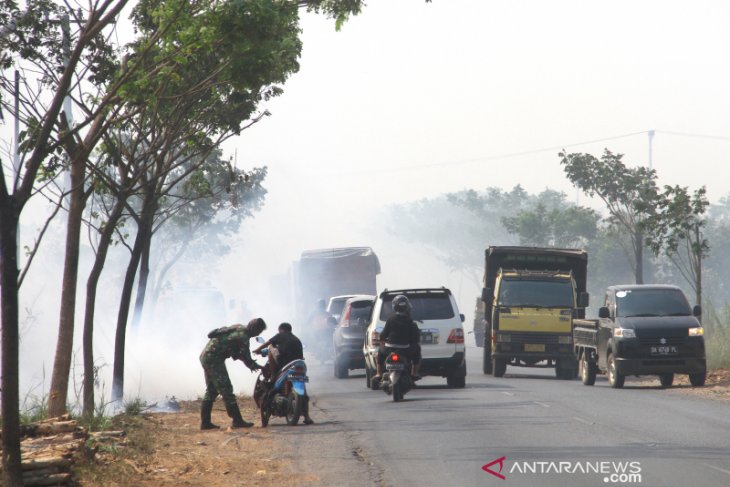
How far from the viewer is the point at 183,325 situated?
156 ft

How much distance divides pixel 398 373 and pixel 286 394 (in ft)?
12.6

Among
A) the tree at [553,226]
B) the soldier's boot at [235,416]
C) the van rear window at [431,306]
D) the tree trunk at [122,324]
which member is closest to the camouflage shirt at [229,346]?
the soldier's boot at [235,416]

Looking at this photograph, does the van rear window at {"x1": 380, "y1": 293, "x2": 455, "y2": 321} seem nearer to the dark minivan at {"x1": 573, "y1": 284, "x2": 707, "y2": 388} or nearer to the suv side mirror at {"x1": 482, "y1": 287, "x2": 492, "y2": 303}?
the dark minivan at {"x1": 573, "y1": 284, "x2": 707, "y2": 388}

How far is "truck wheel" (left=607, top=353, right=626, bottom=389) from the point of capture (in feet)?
76.0

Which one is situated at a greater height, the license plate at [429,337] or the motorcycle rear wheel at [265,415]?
the license plate at [429,337]

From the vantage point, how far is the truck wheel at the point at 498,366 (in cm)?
2767

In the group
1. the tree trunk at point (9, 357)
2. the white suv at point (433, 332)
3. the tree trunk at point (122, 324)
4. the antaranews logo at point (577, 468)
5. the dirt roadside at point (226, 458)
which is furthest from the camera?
the white suv at point (433, 332)

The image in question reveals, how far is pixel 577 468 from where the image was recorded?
1094cm

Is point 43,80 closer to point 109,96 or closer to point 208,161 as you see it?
point 109,96

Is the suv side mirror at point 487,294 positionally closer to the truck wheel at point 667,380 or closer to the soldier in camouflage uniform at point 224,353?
the truck wheel at point 667,380

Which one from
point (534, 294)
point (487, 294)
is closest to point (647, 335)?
point (534, 294)

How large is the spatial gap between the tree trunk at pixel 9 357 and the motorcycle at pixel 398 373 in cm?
1076


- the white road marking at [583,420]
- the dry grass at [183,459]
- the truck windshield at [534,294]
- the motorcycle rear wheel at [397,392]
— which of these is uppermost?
the truck windshield at [534,294]

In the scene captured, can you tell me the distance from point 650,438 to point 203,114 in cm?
1045
